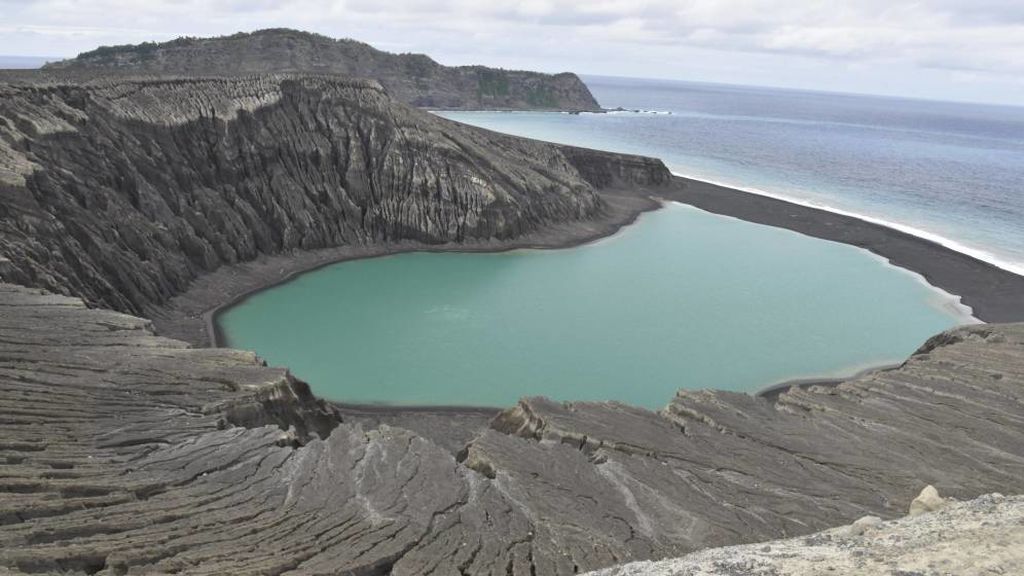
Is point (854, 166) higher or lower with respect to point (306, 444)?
higher

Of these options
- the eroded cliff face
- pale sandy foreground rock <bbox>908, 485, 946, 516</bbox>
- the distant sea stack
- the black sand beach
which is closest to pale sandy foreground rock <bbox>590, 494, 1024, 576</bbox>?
pale sandy foreground rock <bbox>908, 485, 946, 516</bbox>

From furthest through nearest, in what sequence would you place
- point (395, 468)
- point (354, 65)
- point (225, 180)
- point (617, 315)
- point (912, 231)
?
point (354, 65) < point (912, 231) < point (225, 180) < point (617, 315) < point (395, 468)

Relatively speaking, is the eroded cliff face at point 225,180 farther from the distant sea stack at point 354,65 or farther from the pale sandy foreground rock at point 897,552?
the distant sea stack at point 354,65

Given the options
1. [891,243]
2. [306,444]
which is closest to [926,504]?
[306,444]

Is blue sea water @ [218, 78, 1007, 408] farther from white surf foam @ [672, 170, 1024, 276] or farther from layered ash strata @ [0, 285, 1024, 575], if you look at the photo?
layered ash strata @ [0, 285, 1024, 575]

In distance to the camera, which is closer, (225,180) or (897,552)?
(897,552)

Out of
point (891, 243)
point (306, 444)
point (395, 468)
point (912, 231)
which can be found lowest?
point (306, 444)

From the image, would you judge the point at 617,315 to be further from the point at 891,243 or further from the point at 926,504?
the point at 891,243
